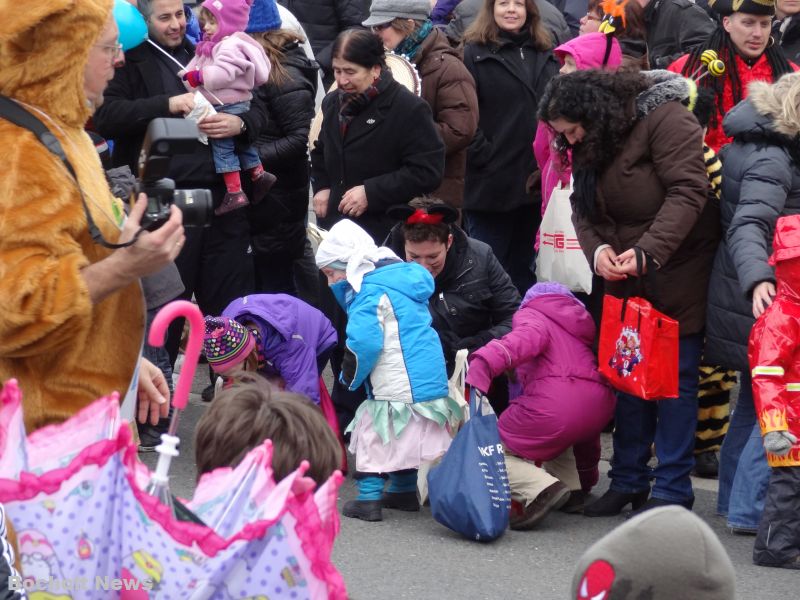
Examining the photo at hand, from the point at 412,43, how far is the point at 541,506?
9.44 feet

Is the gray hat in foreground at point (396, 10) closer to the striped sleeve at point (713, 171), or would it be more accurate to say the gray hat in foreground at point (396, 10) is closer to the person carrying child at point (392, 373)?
the person carrying child at point (392, 373)

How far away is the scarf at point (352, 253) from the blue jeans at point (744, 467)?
Answer: 1.68m

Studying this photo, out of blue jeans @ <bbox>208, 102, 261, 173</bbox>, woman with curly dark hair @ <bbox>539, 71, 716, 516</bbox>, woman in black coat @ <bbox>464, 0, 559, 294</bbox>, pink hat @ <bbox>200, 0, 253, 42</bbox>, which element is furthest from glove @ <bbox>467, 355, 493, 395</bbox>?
pink hat @ <bbox>200, 0, 253, 42</bbox>

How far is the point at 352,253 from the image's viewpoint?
246 inches

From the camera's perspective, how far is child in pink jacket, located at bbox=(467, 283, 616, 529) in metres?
6.06

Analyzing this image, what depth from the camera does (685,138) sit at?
230 inches

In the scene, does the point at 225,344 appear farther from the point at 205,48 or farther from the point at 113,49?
the point at 113,49

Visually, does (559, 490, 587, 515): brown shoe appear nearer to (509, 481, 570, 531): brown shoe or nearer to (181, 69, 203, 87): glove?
(509, 481, 570, 531): brown shoe

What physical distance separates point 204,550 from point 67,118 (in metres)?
1.34

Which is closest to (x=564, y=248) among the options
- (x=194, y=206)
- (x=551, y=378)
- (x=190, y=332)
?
(x=551, y=378)

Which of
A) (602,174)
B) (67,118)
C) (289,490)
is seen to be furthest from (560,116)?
(289,490)

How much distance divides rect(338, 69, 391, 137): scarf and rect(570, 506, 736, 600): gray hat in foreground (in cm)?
472

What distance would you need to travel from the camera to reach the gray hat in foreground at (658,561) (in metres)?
2.30

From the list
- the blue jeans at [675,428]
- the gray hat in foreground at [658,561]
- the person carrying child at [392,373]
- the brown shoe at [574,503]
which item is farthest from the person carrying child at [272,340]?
the gray hat in foreground at [658,561]
